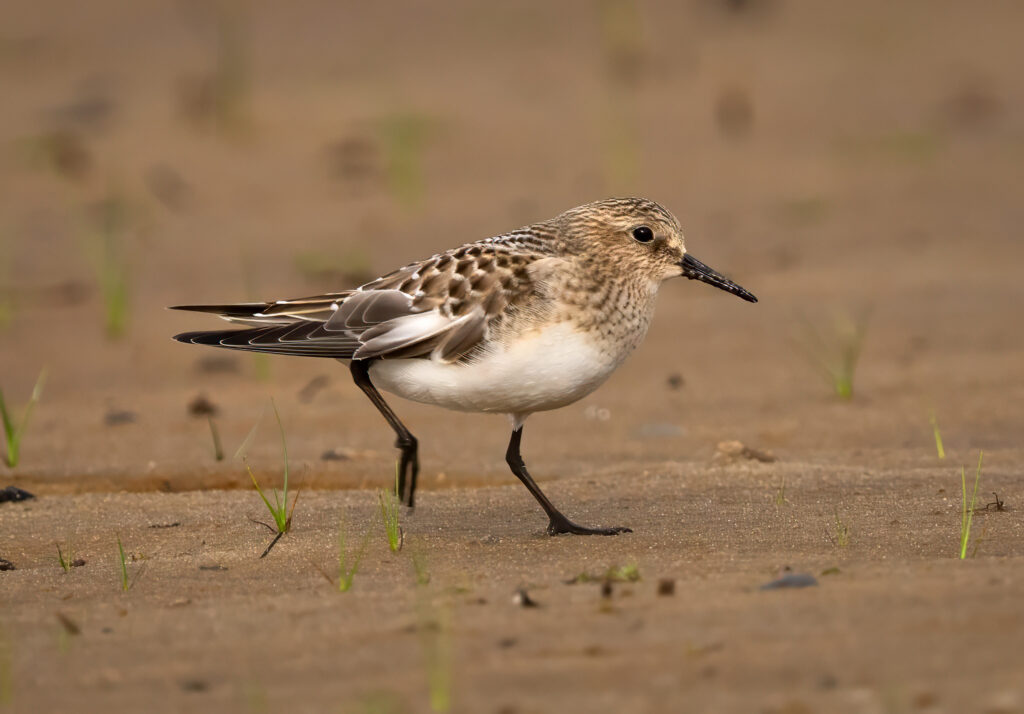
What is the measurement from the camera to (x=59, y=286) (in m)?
10.6

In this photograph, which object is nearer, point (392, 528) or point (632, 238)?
point (392, 528)

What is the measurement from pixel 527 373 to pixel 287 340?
1.04 m

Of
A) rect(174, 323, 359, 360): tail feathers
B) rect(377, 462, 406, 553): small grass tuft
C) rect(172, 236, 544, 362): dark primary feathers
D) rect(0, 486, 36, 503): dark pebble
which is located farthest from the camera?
rect(0, 486, 36, 503): dark pebble

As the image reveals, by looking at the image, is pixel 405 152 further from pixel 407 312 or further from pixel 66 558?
pixel 66 558

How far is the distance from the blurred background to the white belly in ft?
4.50

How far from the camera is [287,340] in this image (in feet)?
19.1

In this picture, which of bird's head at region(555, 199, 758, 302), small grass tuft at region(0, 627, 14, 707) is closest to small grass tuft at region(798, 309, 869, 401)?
bird's head at region(555, 199, 758, 302)

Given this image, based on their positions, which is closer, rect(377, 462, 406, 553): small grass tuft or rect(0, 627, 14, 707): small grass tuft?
rect(0, 627, 14, 707): small grass tuft

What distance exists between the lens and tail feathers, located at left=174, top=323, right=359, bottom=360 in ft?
18.9

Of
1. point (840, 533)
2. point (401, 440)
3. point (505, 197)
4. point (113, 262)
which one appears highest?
point (505, 197)

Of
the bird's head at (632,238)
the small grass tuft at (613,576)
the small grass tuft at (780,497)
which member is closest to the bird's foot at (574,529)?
the small grass tuft at (780,497)

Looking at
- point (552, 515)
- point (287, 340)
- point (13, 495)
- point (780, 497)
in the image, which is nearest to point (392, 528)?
point (552, 515)

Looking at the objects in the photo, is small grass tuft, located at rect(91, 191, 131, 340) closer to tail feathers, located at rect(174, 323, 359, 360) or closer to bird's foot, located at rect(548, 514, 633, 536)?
tail feathers, located at rect(174, 323, 359, 360)

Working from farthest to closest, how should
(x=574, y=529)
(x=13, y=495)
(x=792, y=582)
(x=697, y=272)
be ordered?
(x=13, y=495)
(x=697, y=272)
(x=574, y=529)
(x=792, y=582)
